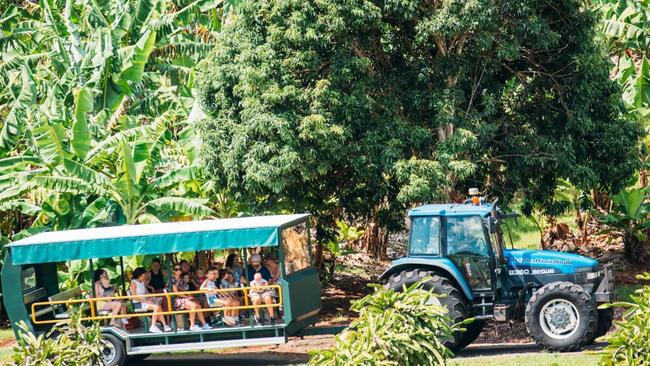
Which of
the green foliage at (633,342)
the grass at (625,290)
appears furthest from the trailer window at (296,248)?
the grass at (625,290)

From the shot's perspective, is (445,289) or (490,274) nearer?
(445,289)

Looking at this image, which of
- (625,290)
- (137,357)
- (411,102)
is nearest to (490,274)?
(411,102)

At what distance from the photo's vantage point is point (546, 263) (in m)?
15.0

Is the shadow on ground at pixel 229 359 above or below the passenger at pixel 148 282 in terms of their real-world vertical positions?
below

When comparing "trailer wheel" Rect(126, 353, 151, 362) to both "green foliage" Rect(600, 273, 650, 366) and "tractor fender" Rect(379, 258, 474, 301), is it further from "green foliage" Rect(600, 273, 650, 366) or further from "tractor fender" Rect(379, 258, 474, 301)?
"green foliage" Rect(600, 273, 650, 366)

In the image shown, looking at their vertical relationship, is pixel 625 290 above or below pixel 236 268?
below

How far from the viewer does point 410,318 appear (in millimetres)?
9906

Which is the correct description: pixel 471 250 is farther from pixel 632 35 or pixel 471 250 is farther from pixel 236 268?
pixel 632 35

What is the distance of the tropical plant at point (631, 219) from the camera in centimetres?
2264

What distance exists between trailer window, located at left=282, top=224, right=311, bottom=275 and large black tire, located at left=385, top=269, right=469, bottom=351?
1352 mm

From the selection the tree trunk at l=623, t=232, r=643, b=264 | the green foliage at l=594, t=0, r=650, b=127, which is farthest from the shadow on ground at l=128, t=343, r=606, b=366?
the tree trunk at l=623, t=232, r=643, b=264

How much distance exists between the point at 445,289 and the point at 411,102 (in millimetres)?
4966

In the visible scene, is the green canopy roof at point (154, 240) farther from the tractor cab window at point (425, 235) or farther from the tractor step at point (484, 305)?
the tractor step at point (484, 305)

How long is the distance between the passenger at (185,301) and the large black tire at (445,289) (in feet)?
9.47
